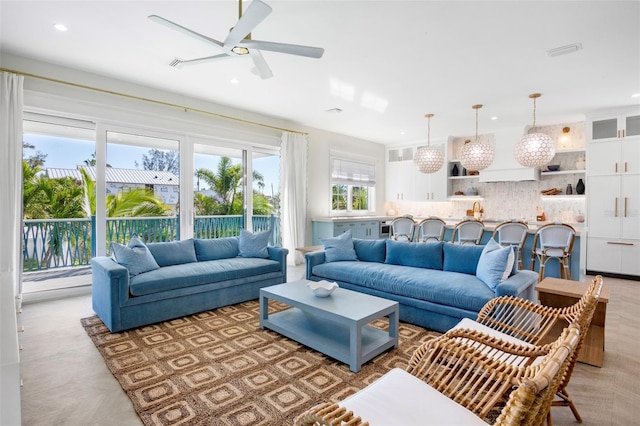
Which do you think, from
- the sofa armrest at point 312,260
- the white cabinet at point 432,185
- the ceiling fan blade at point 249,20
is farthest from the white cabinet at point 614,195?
the ceiling fan blade at point 249,20

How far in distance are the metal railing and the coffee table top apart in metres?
2.83

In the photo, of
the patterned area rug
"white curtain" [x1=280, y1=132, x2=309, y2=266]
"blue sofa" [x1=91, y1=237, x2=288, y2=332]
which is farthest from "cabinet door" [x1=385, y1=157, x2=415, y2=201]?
the patterned area rug

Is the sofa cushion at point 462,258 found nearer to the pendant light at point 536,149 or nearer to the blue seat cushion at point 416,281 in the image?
the blue seat cushion at point 416,281

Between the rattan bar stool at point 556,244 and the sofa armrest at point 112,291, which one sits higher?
the rattan bar stool at point 556,244

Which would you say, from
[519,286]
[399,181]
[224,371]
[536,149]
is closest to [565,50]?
[536,149]

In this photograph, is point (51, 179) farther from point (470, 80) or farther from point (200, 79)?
point (470, 80)

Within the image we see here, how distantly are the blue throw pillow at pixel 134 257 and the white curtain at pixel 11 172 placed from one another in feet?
3.81

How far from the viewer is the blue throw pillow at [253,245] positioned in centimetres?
436

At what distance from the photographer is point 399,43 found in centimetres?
321

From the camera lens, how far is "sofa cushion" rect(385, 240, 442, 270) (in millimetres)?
3654

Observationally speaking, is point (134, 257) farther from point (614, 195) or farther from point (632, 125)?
point (632, 125)

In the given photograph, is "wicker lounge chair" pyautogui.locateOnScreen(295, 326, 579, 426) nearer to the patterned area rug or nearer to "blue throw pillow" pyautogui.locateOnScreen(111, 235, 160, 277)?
the patterned area rug

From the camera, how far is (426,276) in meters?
3.26


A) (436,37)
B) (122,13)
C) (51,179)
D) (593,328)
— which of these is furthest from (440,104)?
(51,179)
